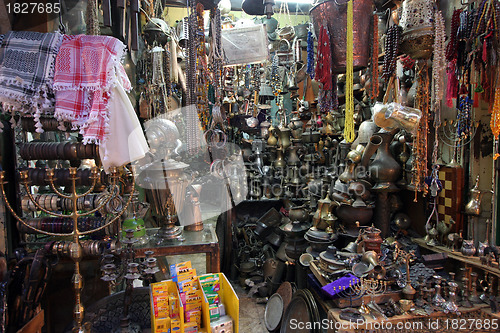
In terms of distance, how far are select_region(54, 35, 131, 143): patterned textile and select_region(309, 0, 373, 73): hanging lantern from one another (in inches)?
50.2

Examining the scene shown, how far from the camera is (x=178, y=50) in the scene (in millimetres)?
3871

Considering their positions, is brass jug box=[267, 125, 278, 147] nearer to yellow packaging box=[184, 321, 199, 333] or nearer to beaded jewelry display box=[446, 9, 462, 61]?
beaded jewelry display box=[446, 9, 462, 61]

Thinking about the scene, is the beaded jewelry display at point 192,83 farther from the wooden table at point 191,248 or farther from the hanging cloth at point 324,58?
the hanging cloth at point 324,58

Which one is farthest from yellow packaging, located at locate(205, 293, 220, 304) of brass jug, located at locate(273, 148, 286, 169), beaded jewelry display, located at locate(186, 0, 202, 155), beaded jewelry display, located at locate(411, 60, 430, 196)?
brass jug, located at locate(273, 148, 286, 169)

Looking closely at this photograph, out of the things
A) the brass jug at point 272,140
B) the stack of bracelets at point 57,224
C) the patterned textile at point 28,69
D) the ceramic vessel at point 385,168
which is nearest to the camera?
the patterned textile at point 28,69

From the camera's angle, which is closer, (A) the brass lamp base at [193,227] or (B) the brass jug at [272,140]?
(A) the brass lamp base at [193,227]

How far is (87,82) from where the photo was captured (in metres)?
1.44

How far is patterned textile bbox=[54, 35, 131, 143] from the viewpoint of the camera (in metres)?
1.44

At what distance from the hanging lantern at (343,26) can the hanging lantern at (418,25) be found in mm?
325

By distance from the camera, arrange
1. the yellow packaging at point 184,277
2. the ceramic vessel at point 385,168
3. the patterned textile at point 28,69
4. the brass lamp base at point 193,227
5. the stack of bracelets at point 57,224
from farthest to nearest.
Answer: the ceramic vessel at point 385,168, the brass lamp base at point 193,227, the stack of bracelets at point 57,224, the yellow packaging at point 184,277, the patterned textile at point 28,69

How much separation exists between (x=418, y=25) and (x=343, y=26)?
569 millimetres

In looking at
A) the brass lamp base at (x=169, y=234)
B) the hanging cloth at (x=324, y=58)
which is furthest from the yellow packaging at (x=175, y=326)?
the hanging cloth at (x=324, y=58)

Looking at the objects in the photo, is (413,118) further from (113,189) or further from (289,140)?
(289,140)

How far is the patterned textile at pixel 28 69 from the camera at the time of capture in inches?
55.8
